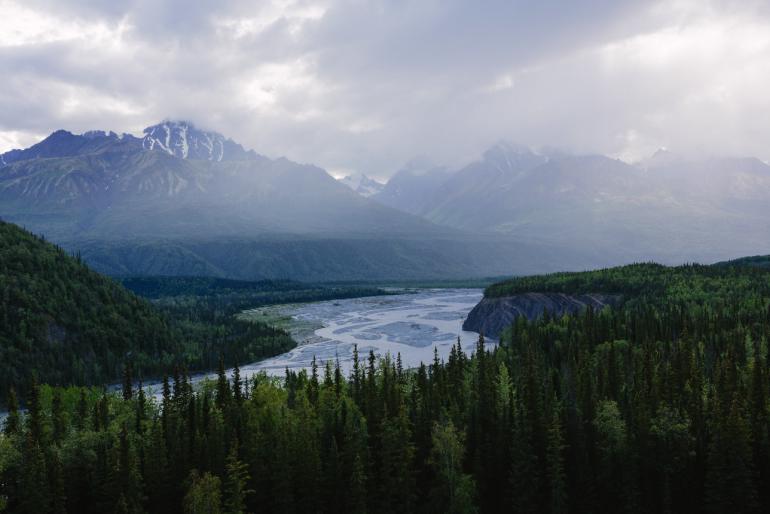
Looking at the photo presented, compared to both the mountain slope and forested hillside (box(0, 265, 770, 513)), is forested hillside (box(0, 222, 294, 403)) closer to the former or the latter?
the mountain slope

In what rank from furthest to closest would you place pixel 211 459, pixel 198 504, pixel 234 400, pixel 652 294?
pixel 652 294
pixel 234 400
pixel 211 459
pixel 198 504

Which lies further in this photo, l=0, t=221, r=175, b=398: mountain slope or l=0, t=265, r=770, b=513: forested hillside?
l=0, t=221, r=175, b=398: mountain slope

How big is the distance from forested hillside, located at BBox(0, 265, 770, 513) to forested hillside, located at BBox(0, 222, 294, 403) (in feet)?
203

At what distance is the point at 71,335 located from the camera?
17150 centimetres

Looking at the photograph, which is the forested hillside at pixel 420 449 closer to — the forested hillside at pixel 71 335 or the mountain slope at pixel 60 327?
the mountain slope at pixel 60 327

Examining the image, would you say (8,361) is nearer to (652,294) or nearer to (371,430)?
(371,430)

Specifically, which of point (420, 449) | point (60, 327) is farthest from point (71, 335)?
point (420, 449)

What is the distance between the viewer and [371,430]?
88812mm

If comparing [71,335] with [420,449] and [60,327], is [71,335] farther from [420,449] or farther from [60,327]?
[420,449]

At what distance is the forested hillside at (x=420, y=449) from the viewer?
74.5 meters

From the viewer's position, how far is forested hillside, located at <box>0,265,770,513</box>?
244 feet

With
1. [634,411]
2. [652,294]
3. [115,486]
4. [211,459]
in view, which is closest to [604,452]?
[634,411]

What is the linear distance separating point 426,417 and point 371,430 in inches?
271

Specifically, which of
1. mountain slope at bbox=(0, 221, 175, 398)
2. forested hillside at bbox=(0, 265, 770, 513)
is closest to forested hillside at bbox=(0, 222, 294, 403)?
mountain slope at bbox=(0, 221, 175, 398)
